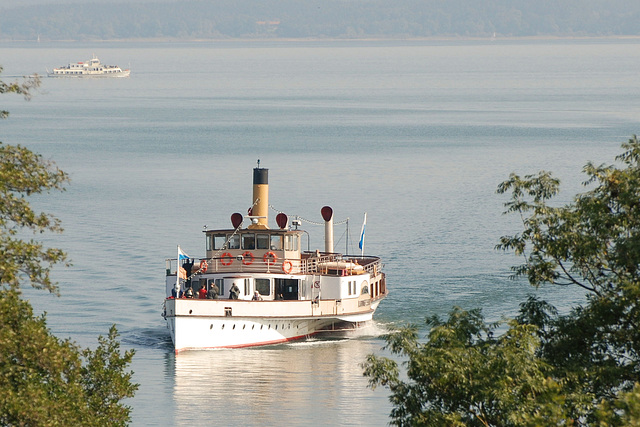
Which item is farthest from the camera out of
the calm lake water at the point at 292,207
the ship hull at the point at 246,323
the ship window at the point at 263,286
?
the ship window at the point at 263,286

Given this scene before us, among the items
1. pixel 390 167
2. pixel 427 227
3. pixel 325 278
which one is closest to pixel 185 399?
pixel 325 278

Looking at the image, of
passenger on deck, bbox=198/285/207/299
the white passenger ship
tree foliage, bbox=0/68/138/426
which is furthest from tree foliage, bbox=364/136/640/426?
passenger on deck, bbox=198/285/207/299

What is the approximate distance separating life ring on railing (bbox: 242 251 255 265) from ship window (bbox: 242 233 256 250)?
0.38 m

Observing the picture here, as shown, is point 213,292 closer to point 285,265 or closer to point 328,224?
point 285,265

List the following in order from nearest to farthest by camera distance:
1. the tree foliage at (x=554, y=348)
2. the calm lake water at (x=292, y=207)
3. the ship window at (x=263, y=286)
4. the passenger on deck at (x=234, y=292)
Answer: the tree foliage at (x=554, y=348)
the calm lake water at (x=292, y=207)
the passenger on deck at (x=234, y=292)
the ship window at (x=263, y=286)

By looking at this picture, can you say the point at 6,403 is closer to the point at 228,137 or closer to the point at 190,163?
the point at 190,163

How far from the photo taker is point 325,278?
164 ft

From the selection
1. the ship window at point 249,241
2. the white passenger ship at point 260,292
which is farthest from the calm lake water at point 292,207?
the ship window at point 249,241

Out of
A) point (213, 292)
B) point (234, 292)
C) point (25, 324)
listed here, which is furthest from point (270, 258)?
point (25, 324)

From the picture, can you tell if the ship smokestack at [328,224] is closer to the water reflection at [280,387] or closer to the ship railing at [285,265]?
the ship railing at [285,265]

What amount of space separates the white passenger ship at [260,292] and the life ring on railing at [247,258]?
0.13ft

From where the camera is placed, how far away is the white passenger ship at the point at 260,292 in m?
46.3

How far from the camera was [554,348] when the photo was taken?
68.4 feet

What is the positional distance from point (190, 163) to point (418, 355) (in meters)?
97.8
